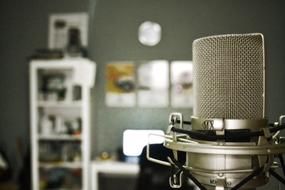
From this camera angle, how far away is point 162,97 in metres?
2.13

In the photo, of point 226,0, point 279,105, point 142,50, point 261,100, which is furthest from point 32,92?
point 261,100

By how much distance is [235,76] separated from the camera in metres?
0.41

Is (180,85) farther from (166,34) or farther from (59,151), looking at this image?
(59,151)

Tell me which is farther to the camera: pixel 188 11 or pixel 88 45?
pixel 88 45

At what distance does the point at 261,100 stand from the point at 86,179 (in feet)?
6.28

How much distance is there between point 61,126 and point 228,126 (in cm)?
200

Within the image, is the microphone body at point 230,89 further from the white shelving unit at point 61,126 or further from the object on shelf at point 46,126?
the object on shelf at point 46,126

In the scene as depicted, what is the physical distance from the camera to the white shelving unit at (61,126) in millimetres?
2148

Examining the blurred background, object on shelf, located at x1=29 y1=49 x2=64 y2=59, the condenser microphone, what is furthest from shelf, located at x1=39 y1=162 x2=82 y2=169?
the condenser microphone

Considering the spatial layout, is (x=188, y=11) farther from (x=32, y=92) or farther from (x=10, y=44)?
(x=10, y=44)

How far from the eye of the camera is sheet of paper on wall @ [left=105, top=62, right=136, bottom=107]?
2.15 metres

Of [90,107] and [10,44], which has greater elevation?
[10,44]

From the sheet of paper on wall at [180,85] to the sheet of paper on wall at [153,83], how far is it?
1.9 inches

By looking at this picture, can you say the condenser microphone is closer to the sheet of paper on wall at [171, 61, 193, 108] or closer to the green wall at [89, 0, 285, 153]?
the green wall at [89, 0, 285, 153]
